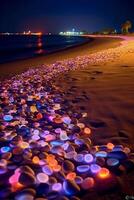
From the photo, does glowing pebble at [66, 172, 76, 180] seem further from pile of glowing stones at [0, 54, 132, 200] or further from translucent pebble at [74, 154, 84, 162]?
translucent pebble at [74, 154, 84, 162]

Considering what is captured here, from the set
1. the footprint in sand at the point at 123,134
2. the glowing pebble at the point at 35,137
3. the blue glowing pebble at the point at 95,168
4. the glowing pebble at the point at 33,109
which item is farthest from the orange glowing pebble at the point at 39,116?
the blue glowing pebble at the point at 95,168

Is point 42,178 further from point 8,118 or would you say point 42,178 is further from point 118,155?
point 8,118

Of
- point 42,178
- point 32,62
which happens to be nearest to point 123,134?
point 42,178

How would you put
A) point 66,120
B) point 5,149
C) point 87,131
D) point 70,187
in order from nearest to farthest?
point 70,187, point 5,149, point 87,131, point 66,120

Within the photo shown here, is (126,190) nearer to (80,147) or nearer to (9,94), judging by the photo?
(80,147)

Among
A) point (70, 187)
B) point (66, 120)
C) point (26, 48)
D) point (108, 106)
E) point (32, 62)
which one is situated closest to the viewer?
point (70, 187)

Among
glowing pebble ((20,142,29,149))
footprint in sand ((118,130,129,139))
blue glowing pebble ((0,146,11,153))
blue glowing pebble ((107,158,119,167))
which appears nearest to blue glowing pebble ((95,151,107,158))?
blue glowing pebble ((107,158,119,167))

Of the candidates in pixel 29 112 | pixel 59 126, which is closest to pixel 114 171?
pixel 59 126
